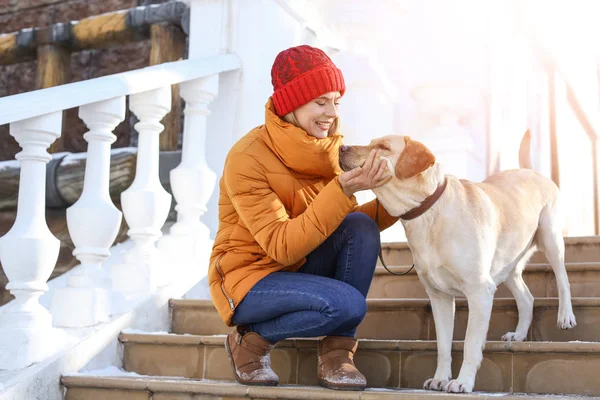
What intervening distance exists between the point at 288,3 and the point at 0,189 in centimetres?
189

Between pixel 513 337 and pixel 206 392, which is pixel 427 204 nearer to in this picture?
pixel 513 337

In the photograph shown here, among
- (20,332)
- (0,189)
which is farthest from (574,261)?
(0,189)

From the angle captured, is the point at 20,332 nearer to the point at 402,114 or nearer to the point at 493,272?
the point at 493,272

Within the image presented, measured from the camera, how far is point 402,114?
524 centimetres

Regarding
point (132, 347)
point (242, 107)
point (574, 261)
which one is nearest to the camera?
point (132, 347)

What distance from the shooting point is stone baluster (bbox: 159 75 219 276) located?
3355 millimetres

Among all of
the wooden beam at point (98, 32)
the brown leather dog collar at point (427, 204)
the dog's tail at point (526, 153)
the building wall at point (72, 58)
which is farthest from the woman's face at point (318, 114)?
the building wall at point (72, 58)

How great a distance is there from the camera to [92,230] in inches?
113

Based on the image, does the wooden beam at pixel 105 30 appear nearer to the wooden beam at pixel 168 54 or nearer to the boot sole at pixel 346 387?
the wooden beam at pixel 168 54

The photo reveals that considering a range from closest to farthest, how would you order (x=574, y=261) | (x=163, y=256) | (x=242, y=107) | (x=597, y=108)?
1. (x=574, y=261)
2. (x=163, y=256)
3. (x=242, y=107)
4. (x=597, y=108)

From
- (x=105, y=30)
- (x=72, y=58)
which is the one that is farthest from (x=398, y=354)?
(x=72, y=58)

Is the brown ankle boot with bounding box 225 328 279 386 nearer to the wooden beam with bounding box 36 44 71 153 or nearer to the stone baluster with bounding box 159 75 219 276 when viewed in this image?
the stone baluster with bounding box 159 75 219 276

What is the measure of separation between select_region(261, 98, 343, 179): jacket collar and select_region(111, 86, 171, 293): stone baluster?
896 mm

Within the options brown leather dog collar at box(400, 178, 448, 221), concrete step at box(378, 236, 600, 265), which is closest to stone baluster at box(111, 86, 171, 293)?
concrete step at box(378, 236, 600, 265)
